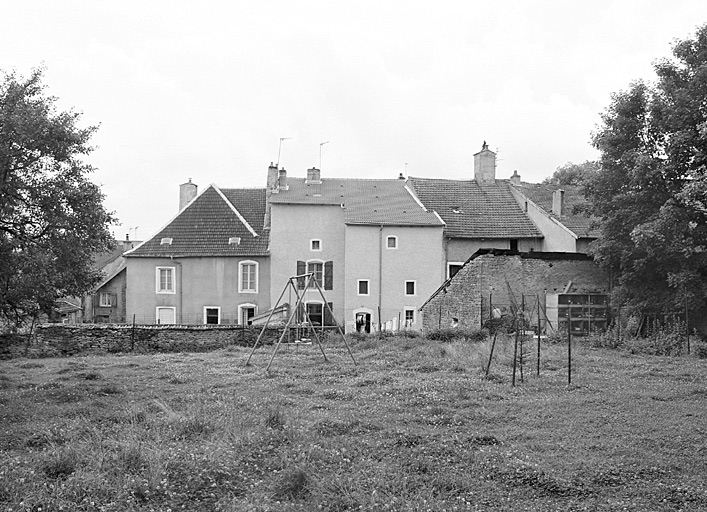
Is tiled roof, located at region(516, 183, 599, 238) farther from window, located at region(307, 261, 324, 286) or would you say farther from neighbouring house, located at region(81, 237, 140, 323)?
neighbouring house, located at region(81, 237, 140, 323)

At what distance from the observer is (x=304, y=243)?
134 ft

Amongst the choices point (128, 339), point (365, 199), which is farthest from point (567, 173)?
point (128, 339)

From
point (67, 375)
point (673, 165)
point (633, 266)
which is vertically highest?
point (673, 165)

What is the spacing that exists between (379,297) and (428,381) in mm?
24082

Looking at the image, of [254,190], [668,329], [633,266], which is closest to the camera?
[668,329]

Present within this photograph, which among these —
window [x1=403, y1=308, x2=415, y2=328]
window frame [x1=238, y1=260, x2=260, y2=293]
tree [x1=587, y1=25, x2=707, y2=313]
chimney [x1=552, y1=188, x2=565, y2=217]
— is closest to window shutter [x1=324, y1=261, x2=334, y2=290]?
window frame [x1=238, y1=260, x2=260, y2=293]

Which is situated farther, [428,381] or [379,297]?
[379,297]

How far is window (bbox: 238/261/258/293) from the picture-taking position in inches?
1630

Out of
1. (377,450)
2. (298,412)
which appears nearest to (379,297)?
(298,412)

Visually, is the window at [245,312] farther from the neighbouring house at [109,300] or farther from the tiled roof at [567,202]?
the tiled roof at [567,202]

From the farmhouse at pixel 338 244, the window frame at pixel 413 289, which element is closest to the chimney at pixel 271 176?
the farmhouse at pixel 338 244

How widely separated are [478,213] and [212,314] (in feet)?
55.6

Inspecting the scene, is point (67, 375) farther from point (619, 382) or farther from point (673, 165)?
point (673, 165)

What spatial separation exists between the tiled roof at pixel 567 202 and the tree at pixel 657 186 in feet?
22.5
